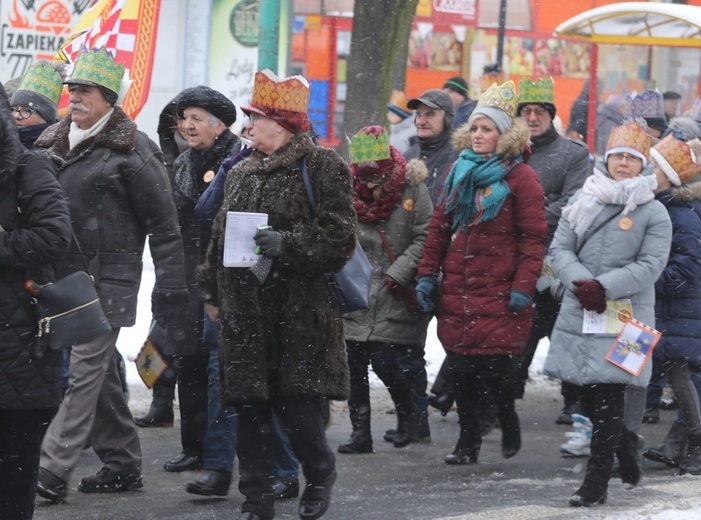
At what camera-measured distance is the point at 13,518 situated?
16.4 ft

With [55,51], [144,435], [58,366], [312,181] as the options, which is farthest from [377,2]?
[58,366]

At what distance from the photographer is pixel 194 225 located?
7336 millimetres

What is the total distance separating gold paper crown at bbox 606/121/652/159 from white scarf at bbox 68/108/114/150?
261 cm

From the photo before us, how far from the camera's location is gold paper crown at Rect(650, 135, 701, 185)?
7.61m

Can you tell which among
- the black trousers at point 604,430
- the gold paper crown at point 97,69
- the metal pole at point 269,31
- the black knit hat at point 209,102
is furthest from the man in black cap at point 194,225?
the metal pole at point 269,31

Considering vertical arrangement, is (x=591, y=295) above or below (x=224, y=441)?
above

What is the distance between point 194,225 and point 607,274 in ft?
7.53

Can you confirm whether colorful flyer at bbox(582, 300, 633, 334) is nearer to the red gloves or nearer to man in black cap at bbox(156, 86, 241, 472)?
the red gloves

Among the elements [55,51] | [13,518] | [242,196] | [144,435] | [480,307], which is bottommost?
[144,435]

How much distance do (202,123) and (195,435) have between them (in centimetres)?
174

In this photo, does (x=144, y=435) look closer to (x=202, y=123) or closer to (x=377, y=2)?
(x=202, y=123)

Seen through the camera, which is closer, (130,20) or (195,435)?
(195,435)

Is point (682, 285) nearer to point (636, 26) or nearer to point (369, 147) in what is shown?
point (369, 147)

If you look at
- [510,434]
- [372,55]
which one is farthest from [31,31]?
[510,434]
